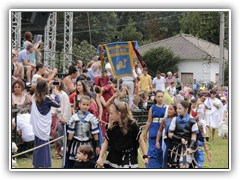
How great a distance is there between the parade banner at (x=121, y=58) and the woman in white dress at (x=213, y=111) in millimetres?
6045

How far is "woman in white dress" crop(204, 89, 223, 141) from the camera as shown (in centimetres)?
2088

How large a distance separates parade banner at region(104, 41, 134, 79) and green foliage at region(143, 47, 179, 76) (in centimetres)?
3190

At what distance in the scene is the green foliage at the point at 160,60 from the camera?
48719mm

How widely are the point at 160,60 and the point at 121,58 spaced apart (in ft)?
112

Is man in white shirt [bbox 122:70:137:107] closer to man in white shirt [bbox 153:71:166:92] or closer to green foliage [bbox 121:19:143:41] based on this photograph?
man in white shirt [bbox 153:71:166:92]

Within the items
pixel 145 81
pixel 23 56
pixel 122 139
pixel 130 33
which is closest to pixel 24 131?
pixel 23 56

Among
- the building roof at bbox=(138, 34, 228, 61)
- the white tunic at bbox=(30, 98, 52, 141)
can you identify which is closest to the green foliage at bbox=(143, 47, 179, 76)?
the building roof at bbox=(138, 34, 228, 61)

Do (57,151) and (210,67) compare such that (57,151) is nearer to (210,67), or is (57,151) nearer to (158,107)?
(158,107)

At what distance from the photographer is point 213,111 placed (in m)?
21.2
